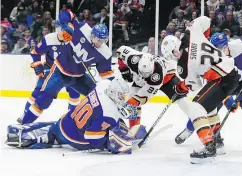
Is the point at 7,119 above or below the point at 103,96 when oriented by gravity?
below

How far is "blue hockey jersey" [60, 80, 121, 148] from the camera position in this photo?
417 centimetres

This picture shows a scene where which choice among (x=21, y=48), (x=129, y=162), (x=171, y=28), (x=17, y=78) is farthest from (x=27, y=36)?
(x=129, y=162)

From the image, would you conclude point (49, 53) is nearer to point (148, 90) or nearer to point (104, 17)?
point (148, 90)

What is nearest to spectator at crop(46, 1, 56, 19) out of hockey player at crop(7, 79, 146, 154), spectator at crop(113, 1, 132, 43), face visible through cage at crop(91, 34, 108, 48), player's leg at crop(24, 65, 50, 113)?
spectator at crop(113, 1, 132, 43)

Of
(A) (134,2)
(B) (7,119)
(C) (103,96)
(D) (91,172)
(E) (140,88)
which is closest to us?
(D) (91,172)

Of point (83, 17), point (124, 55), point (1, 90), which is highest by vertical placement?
point (124, 55)

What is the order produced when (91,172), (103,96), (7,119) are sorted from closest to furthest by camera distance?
(91,172) < (103,96) < (7,119)

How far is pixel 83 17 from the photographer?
8914 mm

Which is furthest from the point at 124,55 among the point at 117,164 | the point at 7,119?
the point at 7,119

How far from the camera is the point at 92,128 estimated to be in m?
4.18

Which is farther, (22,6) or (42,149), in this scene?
(22,6)

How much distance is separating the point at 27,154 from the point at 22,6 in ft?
16.6

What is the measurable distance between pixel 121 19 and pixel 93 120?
4.71m

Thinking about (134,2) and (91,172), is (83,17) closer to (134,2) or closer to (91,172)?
(134,2)
